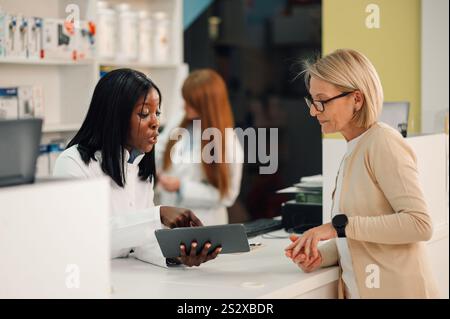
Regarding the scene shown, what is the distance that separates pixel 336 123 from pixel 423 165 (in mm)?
727

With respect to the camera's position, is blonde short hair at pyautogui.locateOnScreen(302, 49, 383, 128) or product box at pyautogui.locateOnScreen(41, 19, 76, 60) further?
product box at pyautogui.locateOnScreen(41, 19, 76, 60)

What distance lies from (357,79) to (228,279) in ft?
2.27

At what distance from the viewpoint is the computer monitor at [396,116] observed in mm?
2810

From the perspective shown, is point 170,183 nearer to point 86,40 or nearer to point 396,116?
point 86,40

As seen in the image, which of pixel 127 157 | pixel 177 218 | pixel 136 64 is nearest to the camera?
pixel 177 218

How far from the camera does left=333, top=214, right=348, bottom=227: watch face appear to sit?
6.81 feet

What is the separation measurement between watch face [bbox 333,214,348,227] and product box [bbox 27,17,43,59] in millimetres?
2307

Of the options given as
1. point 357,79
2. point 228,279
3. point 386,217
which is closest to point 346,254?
point 386,217

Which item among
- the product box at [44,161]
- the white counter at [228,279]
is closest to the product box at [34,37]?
the product box at [44,161]

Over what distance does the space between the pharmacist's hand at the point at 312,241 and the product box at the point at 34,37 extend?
2198mm

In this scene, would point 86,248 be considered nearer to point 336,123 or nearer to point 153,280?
point 153,280

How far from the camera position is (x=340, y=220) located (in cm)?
208

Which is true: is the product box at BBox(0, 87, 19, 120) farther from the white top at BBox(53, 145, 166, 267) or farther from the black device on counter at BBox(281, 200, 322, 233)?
the black device on counter at BBox(281, 200, 322, 233)

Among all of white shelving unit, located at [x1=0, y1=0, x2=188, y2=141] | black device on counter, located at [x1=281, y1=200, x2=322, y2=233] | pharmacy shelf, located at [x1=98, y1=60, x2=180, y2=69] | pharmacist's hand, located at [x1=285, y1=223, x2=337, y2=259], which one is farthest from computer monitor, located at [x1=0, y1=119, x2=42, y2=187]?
pharmacy shelf, located at [x1=98, y1=60, x2=180, y2=69]
